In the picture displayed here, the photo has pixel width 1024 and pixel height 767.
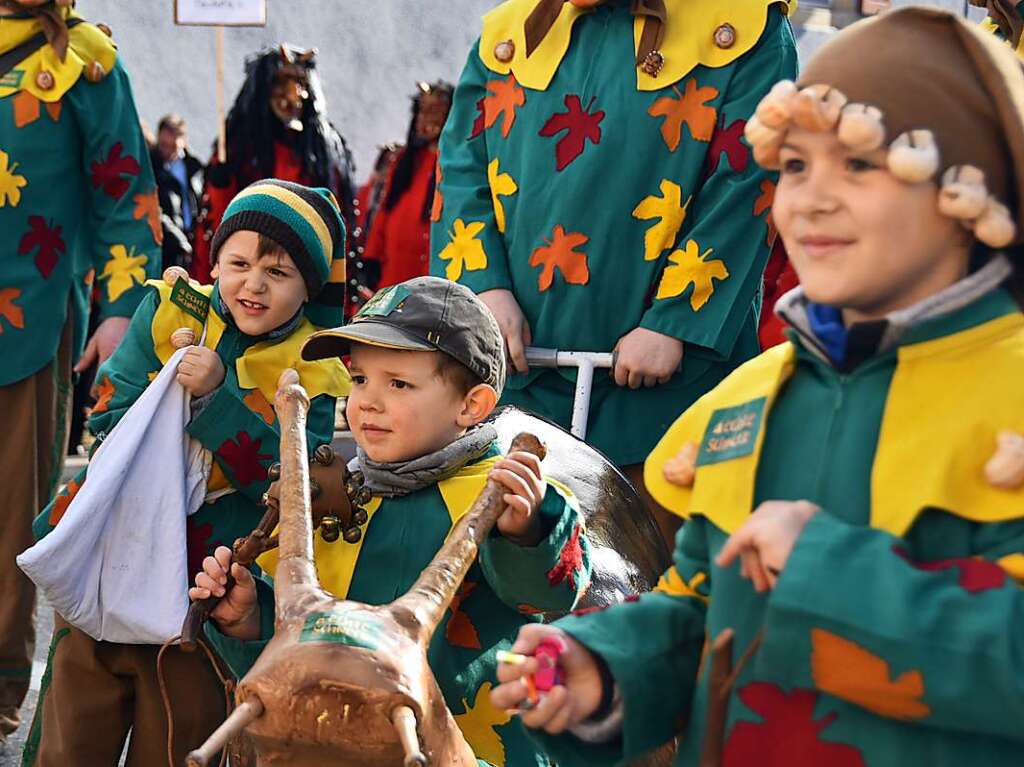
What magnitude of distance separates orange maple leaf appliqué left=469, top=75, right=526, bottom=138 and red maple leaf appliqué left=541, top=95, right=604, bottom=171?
129 mm

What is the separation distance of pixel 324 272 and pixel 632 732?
211cm

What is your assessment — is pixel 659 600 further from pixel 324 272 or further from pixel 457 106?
pixel 457 106

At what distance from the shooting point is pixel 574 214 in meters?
Result: 4.01

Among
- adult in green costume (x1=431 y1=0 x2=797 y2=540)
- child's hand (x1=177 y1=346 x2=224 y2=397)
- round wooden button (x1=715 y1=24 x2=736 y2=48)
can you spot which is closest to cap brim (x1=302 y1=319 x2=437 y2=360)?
child's hand (x1=177 y1=346 x2=224 y2=397)

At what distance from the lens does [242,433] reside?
3.81 m

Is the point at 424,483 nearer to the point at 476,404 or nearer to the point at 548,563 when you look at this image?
the point at 476,404

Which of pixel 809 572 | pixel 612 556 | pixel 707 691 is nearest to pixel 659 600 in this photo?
pixel 707 691

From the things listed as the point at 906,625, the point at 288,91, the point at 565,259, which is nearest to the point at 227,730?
the point at 906,625

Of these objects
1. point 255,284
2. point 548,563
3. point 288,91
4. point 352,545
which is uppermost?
point 255,284


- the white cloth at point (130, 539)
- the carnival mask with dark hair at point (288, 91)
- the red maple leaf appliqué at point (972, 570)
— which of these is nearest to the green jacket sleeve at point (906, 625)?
the red maple leaf appliqué at point (972, 570)

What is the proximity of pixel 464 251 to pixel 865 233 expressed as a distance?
7.54 ft

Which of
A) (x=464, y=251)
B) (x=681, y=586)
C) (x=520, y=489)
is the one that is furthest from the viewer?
(x=464, y=251)

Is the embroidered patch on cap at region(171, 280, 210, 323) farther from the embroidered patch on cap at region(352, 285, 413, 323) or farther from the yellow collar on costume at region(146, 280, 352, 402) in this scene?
the embroidered patch on cap at region(352, 285, 413, 323)

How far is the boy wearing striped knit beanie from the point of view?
3869 mm
